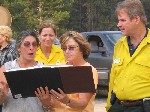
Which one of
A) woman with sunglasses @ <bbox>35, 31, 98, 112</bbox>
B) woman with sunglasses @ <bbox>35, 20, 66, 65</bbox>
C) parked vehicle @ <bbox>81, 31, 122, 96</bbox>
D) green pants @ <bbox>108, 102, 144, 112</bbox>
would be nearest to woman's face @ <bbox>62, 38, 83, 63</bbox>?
woman with sunglasses @ <bbox>35, 31, 98, 112</bbox>

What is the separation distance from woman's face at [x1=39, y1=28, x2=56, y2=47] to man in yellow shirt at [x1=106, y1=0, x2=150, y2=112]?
156cm

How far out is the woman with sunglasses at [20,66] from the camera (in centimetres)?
435

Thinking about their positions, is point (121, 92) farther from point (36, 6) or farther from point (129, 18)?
point (36, 6)

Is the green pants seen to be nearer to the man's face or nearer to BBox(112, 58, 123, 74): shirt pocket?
BBox(112, 58, 123, 74): shirt pocket

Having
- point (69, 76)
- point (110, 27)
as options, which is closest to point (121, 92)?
point (69, 76)

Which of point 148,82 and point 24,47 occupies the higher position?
point 24,47

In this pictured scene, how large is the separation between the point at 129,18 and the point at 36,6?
41.5m

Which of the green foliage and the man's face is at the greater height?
the man's face

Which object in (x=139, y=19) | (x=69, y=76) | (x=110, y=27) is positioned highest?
(x=139, y=19)

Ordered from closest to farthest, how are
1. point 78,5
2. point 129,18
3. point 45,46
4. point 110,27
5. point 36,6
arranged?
point 129,18
point 45,46
point 36,6
point 110,27
point 78,5

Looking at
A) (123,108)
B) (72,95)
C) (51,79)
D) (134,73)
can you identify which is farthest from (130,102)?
(51,79)

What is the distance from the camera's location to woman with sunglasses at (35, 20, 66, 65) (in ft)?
19.2

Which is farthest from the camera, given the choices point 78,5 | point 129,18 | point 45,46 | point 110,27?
point 78,5

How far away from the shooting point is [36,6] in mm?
45406
